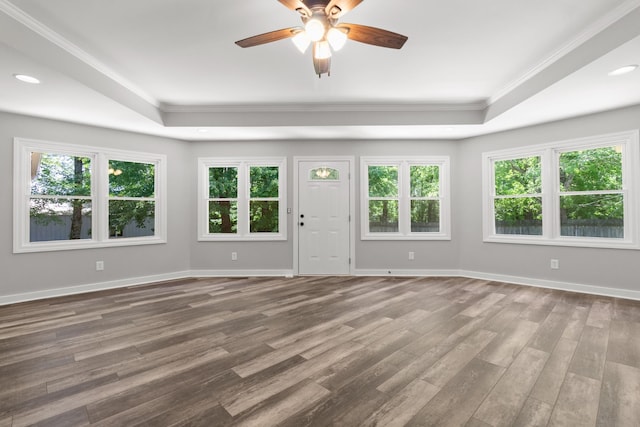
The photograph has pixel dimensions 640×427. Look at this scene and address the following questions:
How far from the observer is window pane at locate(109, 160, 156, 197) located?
15.5ft

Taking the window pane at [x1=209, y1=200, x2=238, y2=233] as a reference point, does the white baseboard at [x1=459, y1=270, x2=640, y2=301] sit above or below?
below

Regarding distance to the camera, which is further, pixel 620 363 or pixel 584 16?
pixel 584 16

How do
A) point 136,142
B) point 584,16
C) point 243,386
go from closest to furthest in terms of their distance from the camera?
point 243,386 → point 584,16 → point 136,142

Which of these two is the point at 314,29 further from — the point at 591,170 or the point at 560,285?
the point at 560,285

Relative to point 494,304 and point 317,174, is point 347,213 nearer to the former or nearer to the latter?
point 317,174

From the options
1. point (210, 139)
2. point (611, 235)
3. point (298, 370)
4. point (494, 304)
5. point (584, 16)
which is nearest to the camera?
point (298, 370)

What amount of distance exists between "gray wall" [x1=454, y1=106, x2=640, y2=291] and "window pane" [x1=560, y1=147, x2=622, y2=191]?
293 millimetres

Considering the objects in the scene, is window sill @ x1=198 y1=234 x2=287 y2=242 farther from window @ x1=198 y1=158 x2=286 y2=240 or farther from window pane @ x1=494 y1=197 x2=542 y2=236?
window pane @ x1=494 y1=197 x2=542 y2=236

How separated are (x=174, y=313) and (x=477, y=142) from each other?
5254mm

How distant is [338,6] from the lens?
1.94 meters

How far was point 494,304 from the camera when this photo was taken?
11.8ft

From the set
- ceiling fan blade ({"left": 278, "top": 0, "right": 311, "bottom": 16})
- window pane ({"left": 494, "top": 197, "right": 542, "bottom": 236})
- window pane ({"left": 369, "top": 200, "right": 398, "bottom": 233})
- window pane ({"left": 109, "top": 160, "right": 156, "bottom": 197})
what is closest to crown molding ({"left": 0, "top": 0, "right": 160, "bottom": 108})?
window pane ({"left": 109, "top": 160, "right": 156, "bottom": 197})

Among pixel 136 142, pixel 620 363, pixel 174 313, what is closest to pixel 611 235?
pixel 620 363

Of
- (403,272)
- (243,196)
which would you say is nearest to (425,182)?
(403,272)
